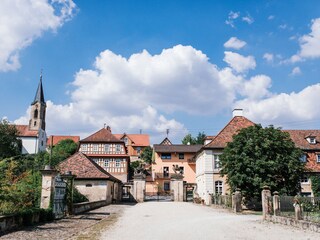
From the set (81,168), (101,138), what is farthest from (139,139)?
(81,168)

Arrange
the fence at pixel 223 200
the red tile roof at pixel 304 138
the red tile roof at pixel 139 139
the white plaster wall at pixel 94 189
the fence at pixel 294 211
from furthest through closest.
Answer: the red tile roof at pixel 139 139 → the red tile roof at pixel 304 138 → the white plaster wall at pixel 94 189 → the fence at pixel 223 200 → the fence at pixel 294 211

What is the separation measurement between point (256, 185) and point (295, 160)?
412 cm

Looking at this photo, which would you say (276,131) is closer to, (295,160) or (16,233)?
(295,160)

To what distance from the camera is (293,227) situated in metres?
16.5

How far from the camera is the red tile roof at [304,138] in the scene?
4134cm

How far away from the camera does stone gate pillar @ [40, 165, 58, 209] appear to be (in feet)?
57.4

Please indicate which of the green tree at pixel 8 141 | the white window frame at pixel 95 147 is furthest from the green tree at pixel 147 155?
the green tree at pixel 8 141

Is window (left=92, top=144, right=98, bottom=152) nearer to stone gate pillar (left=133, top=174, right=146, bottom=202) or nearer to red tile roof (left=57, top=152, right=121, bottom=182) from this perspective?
stone gate pillar (left=133, top=174, right=146, bottom=202)

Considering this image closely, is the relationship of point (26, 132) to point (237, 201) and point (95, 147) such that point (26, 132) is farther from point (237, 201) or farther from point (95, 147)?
point (237, 201)

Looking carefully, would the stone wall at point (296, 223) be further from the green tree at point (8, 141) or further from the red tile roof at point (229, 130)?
the green tree at point (8, 141)

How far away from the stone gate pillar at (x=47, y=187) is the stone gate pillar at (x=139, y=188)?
30.1 m

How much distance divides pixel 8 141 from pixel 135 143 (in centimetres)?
3931

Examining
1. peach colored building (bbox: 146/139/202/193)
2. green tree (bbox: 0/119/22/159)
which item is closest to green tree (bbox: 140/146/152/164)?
peach colored building (bbox: 146/139/202/193)

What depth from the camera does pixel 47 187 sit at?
17688 mm
